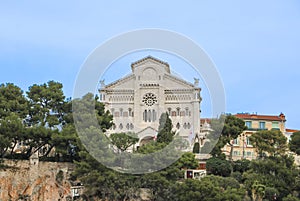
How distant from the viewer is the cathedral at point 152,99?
2167 inches

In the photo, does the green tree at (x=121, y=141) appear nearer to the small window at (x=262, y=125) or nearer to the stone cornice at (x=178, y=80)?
the stone cornice at (x=178, y=80)

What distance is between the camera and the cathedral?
5503 cm

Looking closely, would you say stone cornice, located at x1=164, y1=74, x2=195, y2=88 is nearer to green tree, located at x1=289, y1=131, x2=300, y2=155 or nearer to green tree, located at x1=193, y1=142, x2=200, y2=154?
green tree, located at x1=193, y1=142, x2=200, y2=154

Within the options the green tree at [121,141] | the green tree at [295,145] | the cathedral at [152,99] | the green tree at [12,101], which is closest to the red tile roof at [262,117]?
the cathedral at [152,99]

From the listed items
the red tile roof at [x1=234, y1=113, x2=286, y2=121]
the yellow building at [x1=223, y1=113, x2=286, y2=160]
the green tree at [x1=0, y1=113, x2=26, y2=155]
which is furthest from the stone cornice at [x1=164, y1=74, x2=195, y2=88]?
the green tree at [x1=0, y1=113, x2=26, y2=155]

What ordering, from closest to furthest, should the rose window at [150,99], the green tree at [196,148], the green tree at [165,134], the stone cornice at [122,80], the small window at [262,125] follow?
the green tree at [165,134], the green tree at [196,148], the small window at [262,125], the rose window at [150,99], the stone cornice at [122,80]

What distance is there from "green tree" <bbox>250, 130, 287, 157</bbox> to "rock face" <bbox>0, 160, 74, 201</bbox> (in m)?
15.3

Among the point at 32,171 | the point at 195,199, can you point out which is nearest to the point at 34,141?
the point at 32,171

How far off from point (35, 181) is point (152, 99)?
889 inches

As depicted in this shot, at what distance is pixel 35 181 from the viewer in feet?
116

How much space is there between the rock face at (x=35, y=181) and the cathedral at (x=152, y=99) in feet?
61.7

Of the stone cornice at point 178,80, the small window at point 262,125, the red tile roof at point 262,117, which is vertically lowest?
the small window at point 262,125

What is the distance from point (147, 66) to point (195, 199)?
2760 cm

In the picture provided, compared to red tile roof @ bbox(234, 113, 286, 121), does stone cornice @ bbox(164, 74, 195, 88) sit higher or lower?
higher
